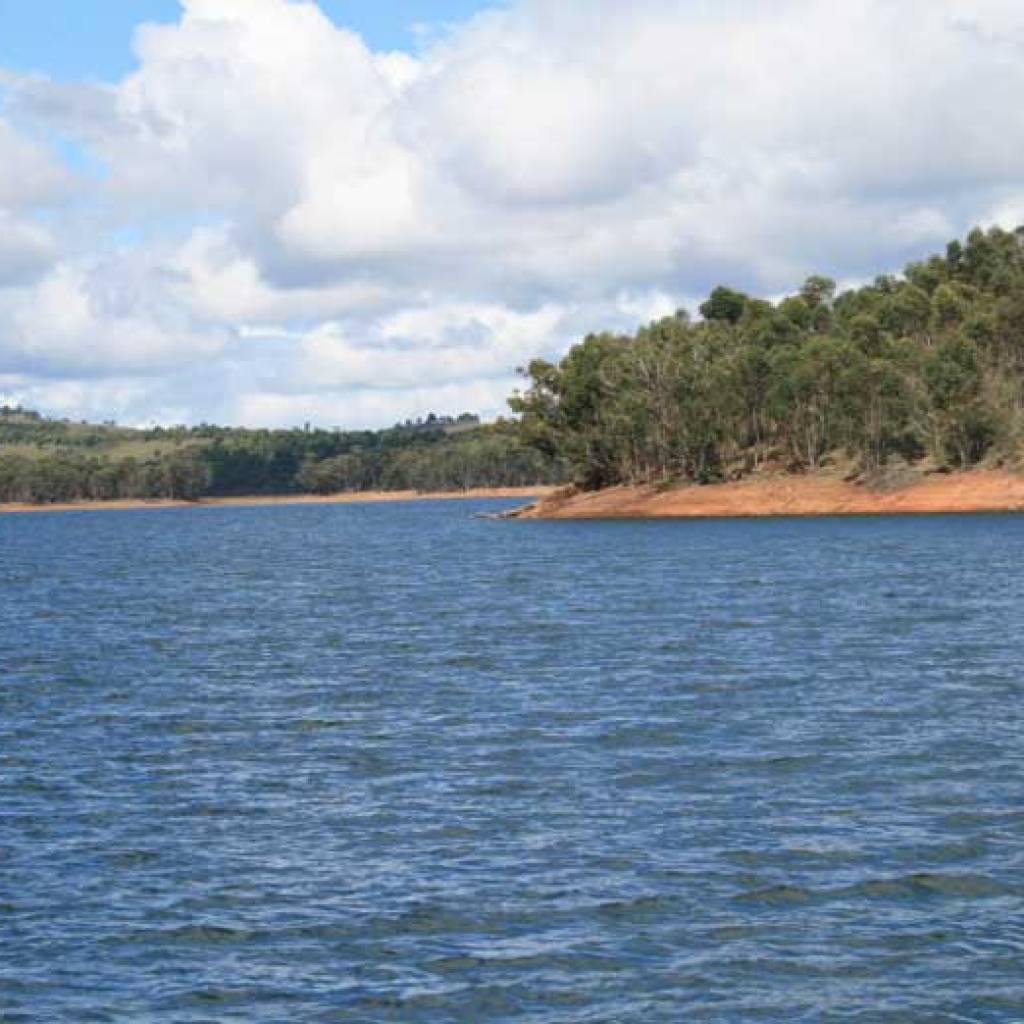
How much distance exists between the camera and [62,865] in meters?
26.4

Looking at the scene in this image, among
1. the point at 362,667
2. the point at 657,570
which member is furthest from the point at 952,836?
the point at 657,570

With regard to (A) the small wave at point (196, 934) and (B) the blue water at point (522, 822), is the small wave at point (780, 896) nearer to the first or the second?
(B) the blue water at point (522, 822)

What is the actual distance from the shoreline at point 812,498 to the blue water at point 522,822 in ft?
331

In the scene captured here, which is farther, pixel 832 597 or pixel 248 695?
pixel 832 597

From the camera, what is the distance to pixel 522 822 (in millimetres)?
28609

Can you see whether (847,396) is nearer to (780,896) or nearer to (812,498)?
(812,498)

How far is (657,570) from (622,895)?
75636mm

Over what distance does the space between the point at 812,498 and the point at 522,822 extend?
15172cm

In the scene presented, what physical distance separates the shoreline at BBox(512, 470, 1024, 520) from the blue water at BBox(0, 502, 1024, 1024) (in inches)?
3974

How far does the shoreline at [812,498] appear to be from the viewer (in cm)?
16275

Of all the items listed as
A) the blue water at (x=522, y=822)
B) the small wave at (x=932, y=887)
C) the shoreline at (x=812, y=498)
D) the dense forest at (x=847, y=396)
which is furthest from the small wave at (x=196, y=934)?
the dense forest at (x=847, y=396)

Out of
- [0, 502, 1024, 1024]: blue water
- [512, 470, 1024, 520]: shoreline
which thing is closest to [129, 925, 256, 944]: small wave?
[0, 502, 1024, 1024]: blue water

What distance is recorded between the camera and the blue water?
20.4m

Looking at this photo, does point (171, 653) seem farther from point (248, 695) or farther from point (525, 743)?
point (525, 743)
